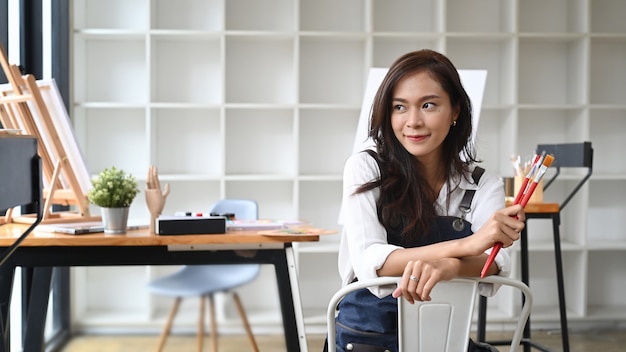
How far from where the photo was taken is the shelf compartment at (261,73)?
13.7 feet

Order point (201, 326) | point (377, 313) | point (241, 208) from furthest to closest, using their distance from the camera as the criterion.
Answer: point (201, 326) < point (241, 208) < point (377, 313)

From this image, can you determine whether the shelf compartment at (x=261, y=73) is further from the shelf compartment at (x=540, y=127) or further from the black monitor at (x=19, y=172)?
the black monitor at (x=19, y=172)

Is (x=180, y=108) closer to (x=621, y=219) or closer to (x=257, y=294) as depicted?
(x=257, y=294)

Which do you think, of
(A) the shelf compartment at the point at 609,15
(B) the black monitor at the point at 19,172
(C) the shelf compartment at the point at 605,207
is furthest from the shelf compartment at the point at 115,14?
(C) the shelf compartment at the point at 605,207

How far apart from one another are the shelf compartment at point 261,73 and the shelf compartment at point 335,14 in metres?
0.24

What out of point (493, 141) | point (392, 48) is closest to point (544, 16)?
point (493, 141)

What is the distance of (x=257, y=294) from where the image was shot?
425 cm

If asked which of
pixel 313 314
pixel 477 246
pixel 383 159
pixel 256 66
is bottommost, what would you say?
pixel 313 314

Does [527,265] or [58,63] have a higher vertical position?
[58,63]

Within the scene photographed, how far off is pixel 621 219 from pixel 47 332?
3637 mm

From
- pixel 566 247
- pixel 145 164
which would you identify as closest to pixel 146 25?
pixel 145 164

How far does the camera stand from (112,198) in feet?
6.98

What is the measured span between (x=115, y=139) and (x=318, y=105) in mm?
1317

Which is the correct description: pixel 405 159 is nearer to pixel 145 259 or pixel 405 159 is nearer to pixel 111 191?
pixel 145 259
